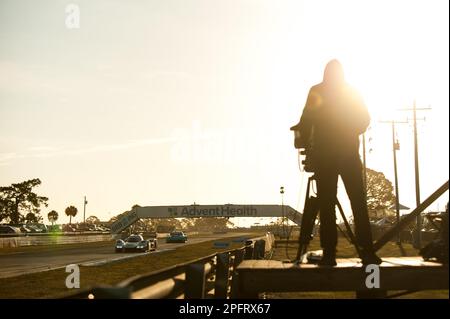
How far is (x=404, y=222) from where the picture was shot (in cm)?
627

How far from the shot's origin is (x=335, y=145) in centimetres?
638

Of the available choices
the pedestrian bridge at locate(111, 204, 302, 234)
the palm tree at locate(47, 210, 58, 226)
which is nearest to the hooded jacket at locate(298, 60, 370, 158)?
the pedestrian bridge at locate(111, 204, 302, 234)

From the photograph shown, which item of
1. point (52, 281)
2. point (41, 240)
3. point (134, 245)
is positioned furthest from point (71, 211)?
point (52, 281)

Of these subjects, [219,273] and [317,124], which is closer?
[317,124]

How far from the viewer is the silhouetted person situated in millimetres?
6320

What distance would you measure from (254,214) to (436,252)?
10651cm

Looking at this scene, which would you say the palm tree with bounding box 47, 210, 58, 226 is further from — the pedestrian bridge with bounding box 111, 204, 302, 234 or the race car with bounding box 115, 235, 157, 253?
the race car with bounding box 115, 235, 157, 253

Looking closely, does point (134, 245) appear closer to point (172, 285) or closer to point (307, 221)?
point (307, 221)

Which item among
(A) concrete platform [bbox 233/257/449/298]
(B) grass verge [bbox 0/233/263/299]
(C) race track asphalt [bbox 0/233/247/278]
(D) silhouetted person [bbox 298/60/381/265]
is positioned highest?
(D) silhouetted person [bbox 298/60/381/265]
